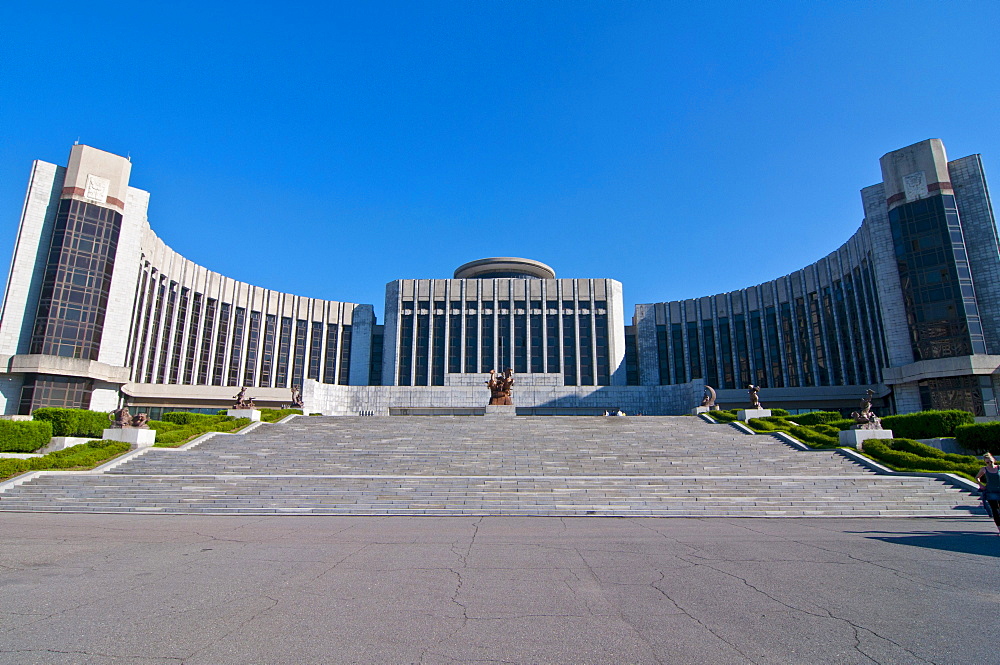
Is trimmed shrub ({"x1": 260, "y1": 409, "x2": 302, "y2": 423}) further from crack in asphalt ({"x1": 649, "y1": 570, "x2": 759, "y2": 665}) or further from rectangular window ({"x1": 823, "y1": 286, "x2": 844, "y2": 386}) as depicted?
rectangular window ({"x1": 823, "y1": 286, "x2": 844, "y2": 386})

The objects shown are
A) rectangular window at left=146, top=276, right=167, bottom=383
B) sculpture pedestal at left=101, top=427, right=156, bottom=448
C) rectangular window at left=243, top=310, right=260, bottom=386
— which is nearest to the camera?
sculpture pedestal at left=101, top=427, right=156, bottom=448

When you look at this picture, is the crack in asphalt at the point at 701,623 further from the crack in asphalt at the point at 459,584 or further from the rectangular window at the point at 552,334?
the rectangular window at the point at 552,334

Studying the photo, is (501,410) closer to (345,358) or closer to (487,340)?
(487,340)

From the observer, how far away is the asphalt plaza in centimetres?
443

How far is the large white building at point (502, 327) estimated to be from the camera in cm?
4044

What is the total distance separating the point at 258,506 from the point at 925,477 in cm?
2080

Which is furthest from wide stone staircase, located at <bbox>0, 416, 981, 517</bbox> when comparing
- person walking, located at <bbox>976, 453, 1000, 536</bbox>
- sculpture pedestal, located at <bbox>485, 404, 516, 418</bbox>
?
sculpture pedestal, located at <bbox>485, 404, 516, 418</bbox>

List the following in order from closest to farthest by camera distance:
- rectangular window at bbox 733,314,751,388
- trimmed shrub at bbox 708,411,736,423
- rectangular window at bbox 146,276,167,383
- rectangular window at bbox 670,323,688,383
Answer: trimmed shrub at bbox 708,411,736,423
rectangular window at bbox 146,276,167,383
rectangular window at bbox 733,314,751,388
rectangular window at bbox 670,323,688,383

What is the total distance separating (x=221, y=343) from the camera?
60.2 metres

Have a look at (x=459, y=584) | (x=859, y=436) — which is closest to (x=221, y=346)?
(x=859, y=436)

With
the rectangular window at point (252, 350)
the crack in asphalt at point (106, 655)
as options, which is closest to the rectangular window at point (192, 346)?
the rectangular window at point (252, 350)

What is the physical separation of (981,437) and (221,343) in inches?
2473

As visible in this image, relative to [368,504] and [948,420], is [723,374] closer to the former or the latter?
[948,420]

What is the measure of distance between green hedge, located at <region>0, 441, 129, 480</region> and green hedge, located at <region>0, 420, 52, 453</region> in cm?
210
